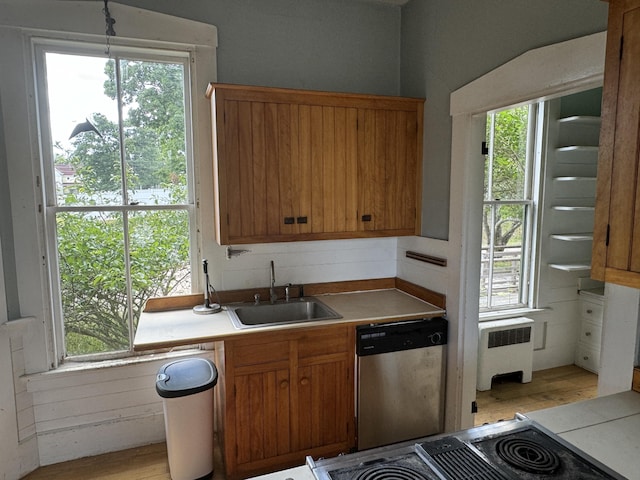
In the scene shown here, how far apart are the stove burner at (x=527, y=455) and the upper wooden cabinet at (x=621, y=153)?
1.77 ft

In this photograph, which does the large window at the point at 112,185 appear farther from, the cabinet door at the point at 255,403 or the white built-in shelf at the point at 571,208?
the white built-in shelf at the point at 571,208

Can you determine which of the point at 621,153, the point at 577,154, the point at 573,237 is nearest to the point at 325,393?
the point at 621,153

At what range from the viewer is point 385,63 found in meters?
3.03

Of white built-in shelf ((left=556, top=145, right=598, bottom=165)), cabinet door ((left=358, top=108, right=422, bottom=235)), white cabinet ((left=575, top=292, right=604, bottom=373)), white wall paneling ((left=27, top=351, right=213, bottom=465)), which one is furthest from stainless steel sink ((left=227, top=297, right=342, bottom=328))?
white cabinet ((left=575, top=292, right=604, bottom=373))

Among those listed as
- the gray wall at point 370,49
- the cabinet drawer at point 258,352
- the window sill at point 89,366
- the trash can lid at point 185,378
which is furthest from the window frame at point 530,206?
the window sill at point 89,366

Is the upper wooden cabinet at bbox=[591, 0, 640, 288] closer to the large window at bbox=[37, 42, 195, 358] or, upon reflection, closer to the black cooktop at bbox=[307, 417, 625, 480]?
the black cooktop at bbox=[307, 417, 625, 480]

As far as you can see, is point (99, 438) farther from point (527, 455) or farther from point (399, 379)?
point (527, 455)

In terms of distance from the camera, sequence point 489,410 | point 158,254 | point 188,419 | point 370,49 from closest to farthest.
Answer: point 188,419
point 158,254
point 370,49
point 489,410

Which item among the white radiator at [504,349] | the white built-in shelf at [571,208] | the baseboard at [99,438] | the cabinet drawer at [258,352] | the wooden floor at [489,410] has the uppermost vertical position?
the white built-in shelf at [571,208]

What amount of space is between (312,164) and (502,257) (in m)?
2.07

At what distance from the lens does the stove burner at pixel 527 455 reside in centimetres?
113

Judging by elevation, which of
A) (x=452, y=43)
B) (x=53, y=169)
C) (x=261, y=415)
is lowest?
(x=261, y=415)

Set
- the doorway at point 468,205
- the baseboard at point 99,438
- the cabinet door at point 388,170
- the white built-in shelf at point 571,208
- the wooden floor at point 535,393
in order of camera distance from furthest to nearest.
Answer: the white built-in shelf at point 571,208 → the wooden floor at point 535,393 → the cabinet door at point 388,170 → the baseboard at point 99,438 → the doorway at point 468,205

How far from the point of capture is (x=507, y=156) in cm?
359
